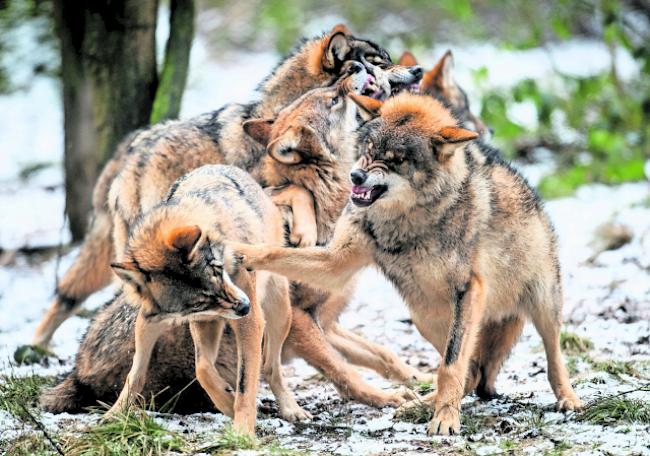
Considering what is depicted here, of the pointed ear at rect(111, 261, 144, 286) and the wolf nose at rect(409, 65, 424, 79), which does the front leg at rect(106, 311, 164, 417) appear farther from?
the wolf nose at rect(409, 65, 424, 79)

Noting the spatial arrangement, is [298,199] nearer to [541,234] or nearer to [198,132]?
[198,132]

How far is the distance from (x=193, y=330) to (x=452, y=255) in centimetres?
153

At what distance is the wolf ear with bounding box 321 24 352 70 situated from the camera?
6992 millimetres

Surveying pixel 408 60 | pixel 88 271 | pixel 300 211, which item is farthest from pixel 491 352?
pixel 88 271

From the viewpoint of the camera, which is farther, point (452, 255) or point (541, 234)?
point (541, 234)

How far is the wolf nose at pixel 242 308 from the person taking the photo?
190 inches

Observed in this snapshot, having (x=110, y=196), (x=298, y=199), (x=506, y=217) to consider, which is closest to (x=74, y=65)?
(x=110, y=196)

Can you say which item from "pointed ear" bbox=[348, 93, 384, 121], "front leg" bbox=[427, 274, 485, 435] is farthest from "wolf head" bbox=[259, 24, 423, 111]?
"front leg" bbox=[427, 274, 485, 435]

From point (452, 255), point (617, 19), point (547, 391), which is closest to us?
point (452, 255)

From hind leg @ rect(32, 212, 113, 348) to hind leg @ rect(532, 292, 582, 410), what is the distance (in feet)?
11.7

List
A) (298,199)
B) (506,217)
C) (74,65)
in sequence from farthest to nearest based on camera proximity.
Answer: (74,65)
(298,199)
(506,217)

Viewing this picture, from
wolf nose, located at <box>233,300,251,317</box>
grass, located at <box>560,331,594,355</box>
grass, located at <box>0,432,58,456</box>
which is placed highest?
wolf nose, located at <box>233,300,251,317</box>

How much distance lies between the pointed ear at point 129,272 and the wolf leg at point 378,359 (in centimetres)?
191

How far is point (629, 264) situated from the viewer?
8438 millimetres
